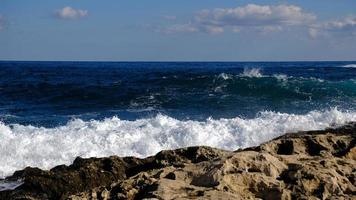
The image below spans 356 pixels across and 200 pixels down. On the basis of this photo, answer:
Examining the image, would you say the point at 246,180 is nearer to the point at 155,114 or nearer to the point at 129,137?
the point at 129,137

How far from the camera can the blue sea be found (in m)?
13.9

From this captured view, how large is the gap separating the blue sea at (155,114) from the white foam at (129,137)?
0.9 inches

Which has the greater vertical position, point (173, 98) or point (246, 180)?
point (246, 180)

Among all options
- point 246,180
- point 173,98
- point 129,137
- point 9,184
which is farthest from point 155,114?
point 246,180

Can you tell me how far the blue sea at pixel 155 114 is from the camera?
13.9m

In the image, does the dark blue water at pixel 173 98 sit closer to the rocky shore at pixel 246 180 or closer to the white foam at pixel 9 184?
the white foam at pixel 9 184

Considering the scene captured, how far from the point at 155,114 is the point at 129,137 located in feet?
21.1

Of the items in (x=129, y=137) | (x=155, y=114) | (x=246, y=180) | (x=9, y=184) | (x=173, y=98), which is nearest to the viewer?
(x=246, y=180)

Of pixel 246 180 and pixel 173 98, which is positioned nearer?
pixel 246 180

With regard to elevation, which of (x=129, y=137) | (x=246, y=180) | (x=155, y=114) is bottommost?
(x=155, y=114)

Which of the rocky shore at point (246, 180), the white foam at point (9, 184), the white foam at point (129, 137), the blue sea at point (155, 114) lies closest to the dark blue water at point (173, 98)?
the blue sea at point (155, 114)

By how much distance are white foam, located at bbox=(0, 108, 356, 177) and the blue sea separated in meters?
0.02

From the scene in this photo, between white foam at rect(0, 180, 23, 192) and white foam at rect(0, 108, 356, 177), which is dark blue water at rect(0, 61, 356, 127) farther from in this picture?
white foam at rect(0, 180, 23, 192)

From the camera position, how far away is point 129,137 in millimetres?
14344
